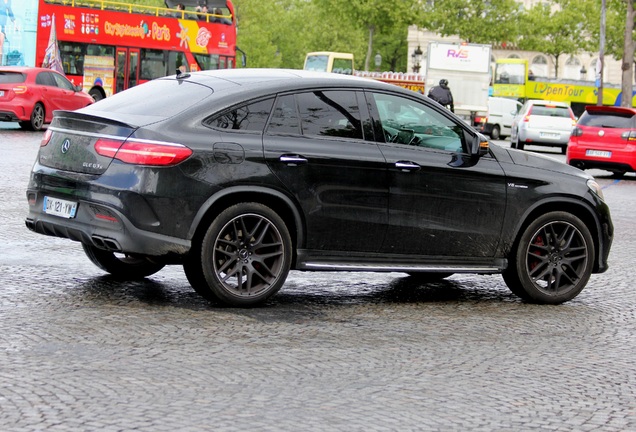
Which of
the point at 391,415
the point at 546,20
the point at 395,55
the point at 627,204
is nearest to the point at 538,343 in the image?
the point at 391,415

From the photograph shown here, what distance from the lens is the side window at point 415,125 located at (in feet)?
28.5

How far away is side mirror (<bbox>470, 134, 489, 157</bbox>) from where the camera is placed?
29.0 feet

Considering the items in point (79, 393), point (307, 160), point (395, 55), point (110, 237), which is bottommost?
point (79, 393)

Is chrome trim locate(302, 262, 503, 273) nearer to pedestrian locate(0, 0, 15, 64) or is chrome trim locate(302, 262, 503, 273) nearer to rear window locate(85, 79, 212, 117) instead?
rear window locate(85, 79, 212, 117)

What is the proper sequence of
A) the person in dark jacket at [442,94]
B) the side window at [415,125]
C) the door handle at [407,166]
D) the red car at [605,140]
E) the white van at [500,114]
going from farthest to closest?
the white van at [500,114], the person in dark jacket at [442,94], the red car at [605,140], the side window at [415,125], the door handle at [407,166]

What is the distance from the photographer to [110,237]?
7801 mm

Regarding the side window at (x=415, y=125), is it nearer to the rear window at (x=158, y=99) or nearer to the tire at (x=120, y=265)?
the rear window at (x=158, y=99)

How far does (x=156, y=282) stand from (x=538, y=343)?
9.75ft

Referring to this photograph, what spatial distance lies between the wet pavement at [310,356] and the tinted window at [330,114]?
1.17 m

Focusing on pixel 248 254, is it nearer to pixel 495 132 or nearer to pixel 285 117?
pixel 285 117

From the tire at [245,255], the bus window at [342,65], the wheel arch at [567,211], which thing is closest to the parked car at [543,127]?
the bus window at [342,65]

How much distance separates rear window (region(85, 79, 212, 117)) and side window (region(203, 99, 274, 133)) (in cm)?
22

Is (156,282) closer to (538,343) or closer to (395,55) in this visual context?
(538,343)

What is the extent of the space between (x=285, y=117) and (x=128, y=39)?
32510mm
